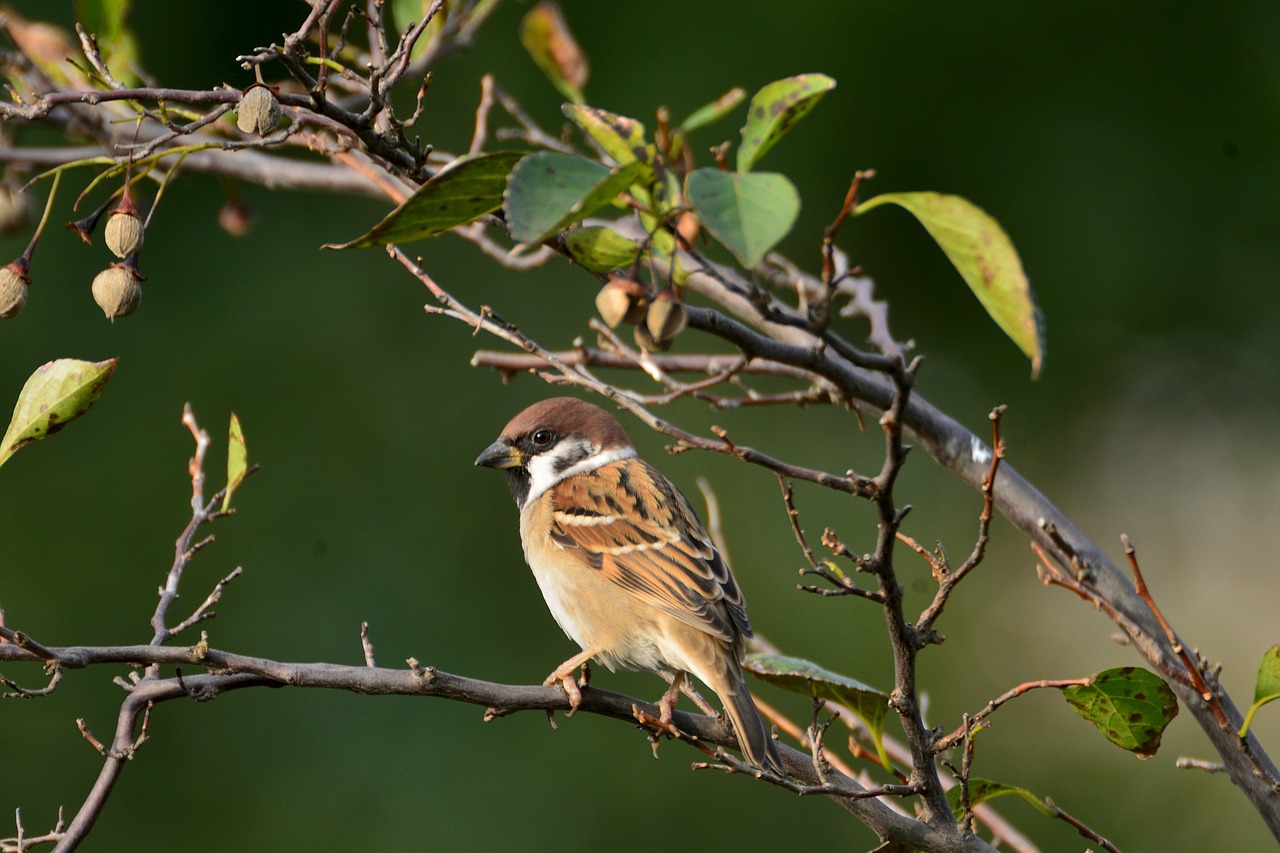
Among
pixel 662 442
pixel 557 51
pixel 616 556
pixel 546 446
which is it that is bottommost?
pixel 662 442

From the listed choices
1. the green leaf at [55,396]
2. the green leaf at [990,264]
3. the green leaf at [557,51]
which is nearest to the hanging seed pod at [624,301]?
the green leaf at [990,264]

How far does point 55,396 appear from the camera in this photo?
1438 mm

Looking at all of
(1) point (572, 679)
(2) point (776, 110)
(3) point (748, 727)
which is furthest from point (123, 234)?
(3) point (748, 727)

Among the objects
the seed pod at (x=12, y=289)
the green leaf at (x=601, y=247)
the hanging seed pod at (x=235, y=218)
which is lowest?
the hanging seed pod at (x=235, y=218)

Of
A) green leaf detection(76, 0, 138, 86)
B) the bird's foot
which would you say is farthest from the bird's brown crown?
green leaf detection(76, 0, 138, 86)

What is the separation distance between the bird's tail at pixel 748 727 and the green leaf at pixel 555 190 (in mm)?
896

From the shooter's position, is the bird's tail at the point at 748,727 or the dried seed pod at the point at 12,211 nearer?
the bird's tail at the point at 748,727

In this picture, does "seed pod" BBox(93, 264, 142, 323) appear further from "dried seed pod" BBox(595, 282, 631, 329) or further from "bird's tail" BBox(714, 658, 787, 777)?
"bird's tail" BBox(714, 658, 787, 777)

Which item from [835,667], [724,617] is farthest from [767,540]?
[724,617]

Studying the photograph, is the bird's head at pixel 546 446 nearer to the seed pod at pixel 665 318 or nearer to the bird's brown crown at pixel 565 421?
the bird's brown crown at pixel 565 421

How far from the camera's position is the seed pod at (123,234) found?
1523 mm

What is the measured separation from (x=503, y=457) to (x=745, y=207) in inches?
80.8

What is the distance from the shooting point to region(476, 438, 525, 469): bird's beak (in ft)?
9.88

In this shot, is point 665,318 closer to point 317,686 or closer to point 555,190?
point 555,190
